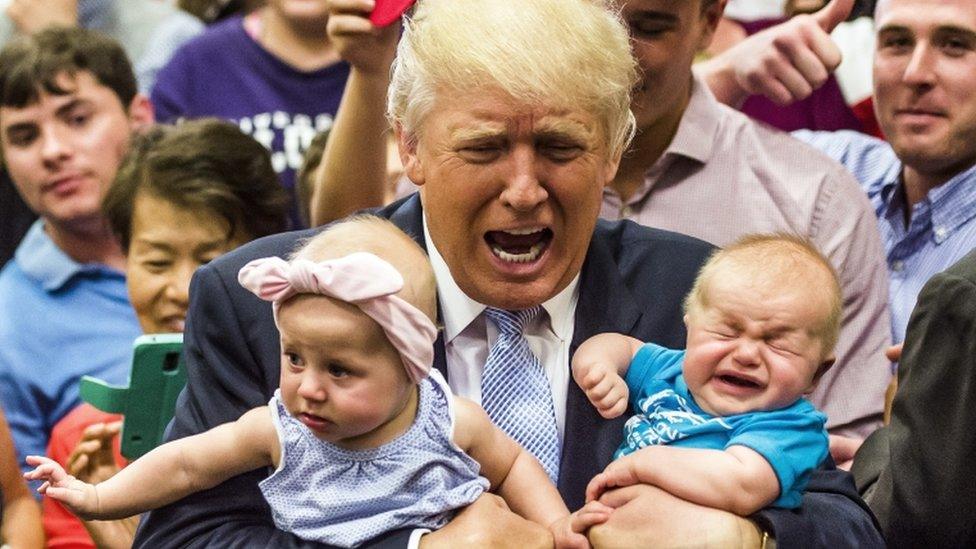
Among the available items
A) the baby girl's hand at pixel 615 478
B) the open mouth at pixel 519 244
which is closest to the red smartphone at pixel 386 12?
the open mouth at pixel 519 244

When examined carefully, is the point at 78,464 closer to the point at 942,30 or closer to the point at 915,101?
the point at 915,101

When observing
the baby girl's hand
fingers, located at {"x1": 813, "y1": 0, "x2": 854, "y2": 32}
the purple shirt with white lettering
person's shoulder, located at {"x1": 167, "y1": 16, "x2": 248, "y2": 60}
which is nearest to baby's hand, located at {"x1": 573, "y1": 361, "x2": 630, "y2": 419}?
the baby girl's hand

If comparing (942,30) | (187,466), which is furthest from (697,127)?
(187,466)

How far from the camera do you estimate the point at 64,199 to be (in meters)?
4.66

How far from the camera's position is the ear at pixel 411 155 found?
289cm

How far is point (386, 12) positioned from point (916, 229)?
1376mm

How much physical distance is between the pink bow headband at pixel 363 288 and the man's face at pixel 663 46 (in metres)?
1.14

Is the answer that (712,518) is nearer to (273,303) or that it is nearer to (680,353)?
(680,353)

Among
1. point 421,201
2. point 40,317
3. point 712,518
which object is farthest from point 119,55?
point 712,518

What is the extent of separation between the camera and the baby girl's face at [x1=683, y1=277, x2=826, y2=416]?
265 centimetres

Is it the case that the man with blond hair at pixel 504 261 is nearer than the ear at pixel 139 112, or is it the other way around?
the man with blond hair at pixel 504 261

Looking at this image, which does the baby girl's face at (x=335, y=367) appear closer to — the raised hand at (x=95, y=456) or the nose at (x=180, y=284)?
the raised hand at (x=95, y=456)

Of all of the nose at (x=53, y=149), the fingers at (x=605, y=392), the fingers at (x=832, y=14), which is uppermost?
the fingers at (x=832, y=14)

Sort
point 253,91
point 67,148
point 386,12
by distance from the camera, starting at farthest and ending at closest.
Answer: point 253,91 → point 67,148 → point 386,12
